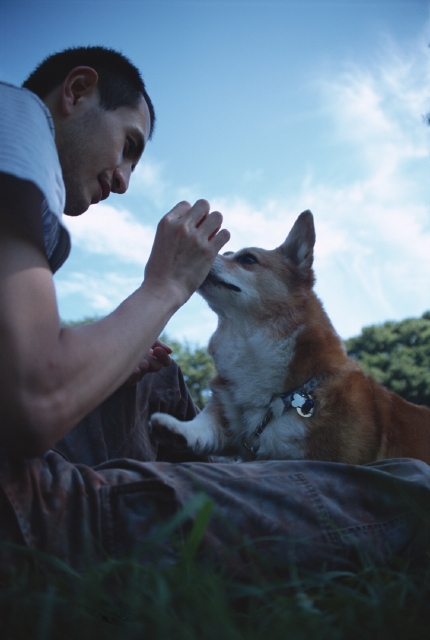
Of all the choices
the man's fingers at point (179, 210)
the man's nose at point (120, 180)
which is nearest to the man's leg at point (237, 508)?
the man's fingers at point (179, 210)

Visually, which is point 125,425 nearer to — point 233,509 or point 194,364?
point 233,509

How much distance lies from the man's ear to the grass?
162 cm

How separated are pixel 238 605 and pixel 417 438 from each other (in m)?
1.59

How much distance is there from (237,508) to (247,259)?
187cm

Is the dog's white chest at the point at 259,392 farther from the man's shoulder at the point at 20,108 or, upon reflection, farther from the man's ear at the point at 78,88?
the man's shoulder at the point at 20,108

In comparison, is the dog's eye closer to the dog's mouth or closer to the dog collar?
the dog's mouth

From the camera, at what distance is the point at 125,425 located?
1.97m

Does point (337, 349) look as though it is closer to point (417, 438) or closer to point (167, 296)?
point (417, 438)

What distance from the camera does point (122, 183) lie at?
6.61 ft

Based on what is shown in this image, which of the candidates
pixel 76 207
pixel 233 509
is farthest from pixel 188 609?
pixel 76 207

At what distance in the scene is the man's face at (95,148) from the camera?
178 cm

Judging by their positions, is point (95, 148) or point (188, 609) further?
point (95, 148)

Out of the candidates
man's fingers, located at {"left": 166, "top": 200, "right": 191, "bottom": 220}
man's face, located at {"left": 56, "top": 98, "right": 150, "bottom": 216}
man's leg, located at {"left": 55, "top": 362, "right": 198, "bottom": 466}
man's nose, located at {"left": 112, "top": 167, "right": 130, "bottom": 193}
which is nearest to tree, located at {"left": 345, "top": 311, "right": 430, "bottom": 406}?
man's leg, located at {"left": 55, "top": 362, "right": 198, "bottom": 466}

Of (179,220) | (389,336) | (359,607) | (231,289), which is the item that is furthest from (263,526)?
(389,336)
